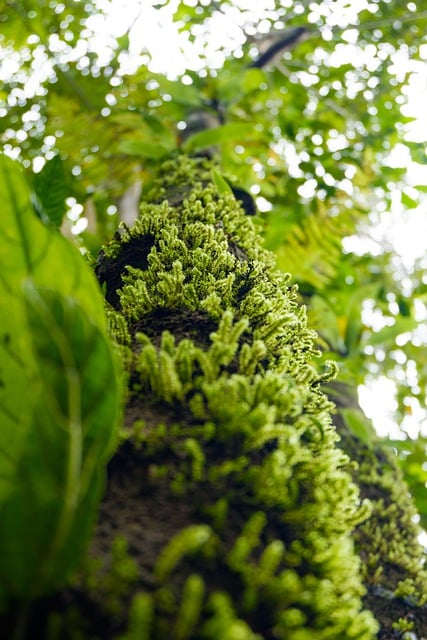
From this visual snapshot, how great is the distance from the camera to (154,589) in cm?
49

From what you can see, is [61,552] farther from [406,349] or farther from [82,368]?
[406,349]

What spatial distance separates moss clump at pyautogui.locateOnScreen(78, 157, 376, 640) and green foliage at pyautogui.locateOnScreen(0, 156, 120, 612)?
8 cm

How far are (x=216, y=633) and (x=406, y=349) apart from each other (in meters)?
3.15

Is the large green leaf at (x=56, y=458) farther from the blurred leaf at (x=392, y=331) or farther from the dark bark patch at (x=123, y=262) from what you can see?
the blurred leaf at (x=392, y=331)

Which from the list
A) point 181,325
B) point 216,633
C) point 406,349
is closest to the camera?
point 216,633

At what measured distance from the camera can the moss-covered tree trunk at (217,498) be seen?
0.47 m

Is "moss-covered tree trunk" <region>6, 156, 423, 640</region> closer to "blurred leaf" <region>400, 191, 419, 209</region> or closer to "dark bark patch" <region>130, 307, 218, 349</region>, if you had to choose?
"dark bark patch" <region>130, 307, 218, 349</region>

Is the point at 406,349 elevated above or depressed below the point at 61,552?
below

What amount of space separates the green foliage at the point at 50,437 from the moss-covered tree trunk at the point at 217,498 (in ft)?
0.20

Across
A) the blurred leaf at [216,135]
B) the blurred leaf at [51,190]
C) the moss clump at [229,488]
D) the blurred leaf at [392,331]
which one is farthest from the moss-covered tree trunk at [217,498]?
the blurred leaf at [392,331]

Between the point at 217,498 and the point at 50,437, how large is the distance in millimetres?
228

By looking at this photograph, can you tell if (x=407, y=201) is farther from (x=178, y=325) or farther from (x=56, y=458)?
(x=56, y=458)

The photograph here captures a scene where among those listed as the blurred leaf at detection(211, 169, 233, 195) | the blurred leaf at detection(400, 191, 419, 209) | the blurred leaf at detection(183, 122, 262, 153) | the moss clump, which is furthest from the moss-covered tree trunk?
the blurred leaf at detection(400, 191, 419, 209)

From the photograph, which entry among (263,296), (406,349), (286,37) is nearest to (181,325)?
(263,296)
